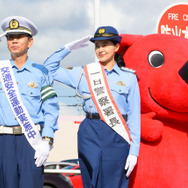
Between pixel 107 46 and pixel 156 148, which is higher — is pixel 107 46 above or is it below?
above

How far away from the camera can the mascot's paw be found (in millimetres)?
4258

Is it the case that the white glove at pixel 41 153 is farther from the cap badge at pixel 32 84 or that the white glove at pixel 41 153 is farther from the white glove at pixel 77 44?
the white glove at pixel 77 44

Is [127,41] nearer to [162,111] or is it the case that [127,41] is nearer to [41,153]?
[162,111]

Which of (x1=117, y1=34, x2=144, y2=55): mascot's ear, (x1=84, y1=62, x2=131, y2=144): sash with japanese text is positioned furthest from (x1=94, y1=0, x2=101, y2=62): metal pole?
(x1=84, y1=62, x2=131, y2=144): sash with japanese text

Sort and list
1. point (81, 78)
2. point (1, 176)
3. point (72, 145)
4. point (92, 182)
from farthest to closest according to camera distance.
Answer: point (72, 145) → point (81, 78) → point (92, 182) → point (1, 176)

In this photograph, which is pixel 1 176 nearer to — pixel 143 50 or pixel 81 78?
pixel 81 78

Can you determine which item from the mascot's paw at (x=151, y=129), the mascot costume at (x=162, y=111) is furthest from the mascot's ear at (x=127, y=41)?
A: the mascot's paw at (x=151, y=129)

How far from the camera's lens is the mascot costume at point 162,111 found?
4227 millimetres

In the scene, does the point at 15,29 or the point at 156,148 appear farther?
the point at 156,148

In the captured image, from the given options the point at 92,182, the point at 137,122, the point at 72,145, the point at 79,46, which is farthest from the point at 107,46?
the point at 72,145

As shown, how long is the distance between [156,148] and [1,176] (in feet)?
6.27

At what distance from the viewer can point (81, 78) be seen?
389 centimetres

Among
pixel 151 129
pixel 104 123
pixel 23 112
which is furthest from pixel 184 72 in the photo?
pixel 23 112

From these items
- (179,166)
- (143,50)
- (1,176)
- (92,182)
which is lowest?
(179,166)
